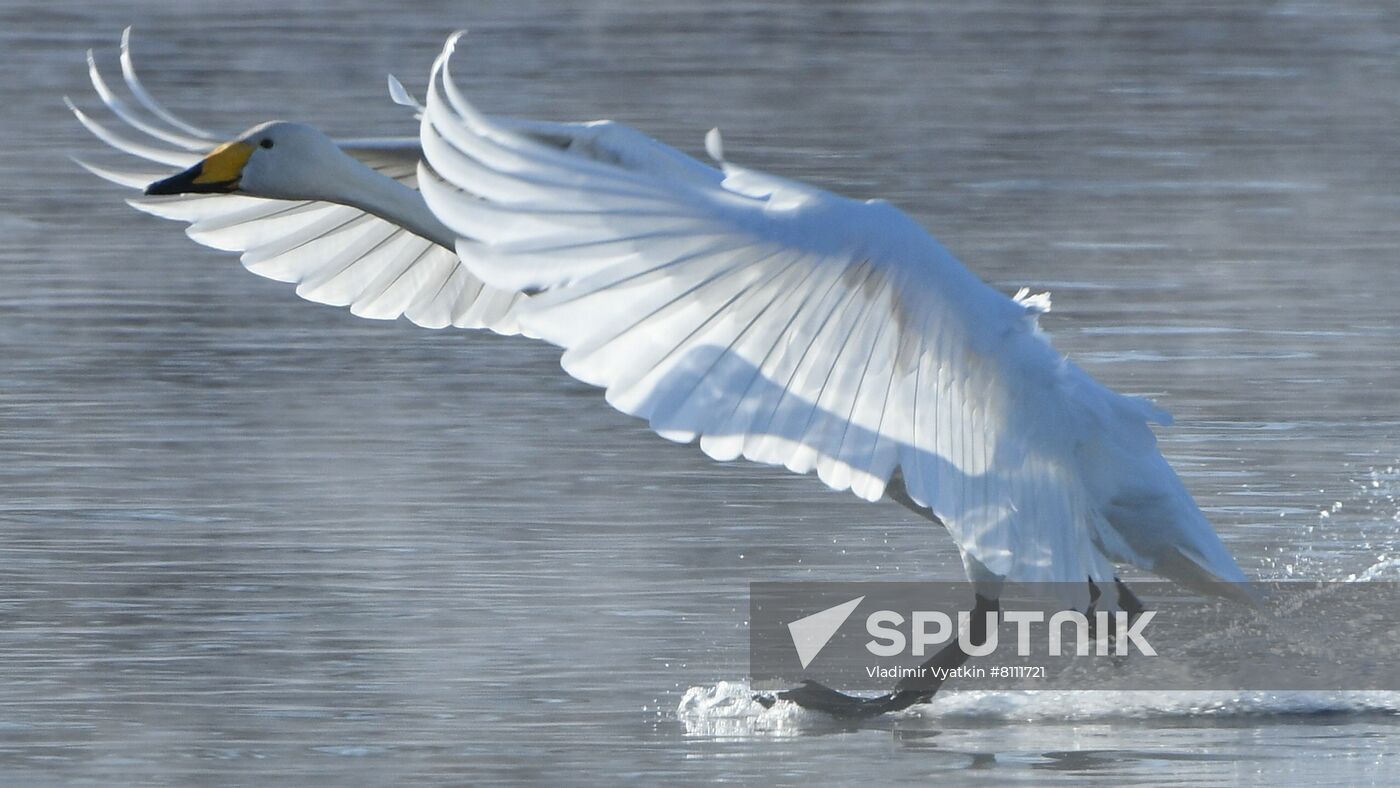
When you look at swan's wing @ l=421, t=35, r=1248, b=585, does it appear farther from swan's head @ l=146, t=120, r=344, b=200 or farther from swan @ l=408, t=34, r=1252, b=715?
swan's head @ l=146, t=120, r=344, b=200

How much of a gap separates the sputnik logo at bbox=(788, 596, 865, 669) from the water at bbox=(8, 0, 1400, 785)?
17 cm

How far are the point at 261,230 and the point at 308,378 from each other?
1.95 meters

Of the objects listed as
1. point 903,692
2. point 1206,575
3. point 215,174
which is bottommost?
point 903,692

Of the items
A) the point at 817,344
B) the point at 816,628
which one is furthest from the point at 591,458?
the point at 817,344

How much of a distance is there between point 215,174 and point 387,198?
0.52 meters

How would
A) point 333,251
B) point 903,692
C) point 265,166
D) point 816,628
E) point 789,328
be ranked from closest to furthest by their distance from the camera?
1. point 789,328
2. point 903,692
3. point 816,628
4. point 265,166
5. point 333,251

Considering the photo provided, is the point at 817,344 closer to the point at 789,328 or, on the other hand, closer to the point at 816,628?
the point at 789,328

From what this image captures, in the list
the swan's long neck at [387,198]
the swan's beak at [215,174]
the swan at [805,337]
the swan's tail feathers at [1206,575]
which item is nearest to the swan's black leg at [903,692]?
the swan's tail feathers at [1206,575]

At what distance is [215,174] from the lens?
24.7 feet

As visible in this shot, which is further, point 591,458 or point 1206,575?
point 591,458

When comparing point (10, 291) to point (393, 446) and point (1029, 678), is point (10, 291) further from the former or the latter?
point (1029, 678)

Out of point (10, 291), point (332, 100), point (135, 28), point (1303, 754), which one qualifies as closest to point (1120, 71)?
point (332, 100)

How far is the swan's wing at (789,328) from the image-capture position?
5.57 metres

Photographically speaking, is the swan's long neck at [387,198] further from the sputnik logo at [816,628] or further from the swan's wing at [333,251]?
the sputnik logo at [816,628]
